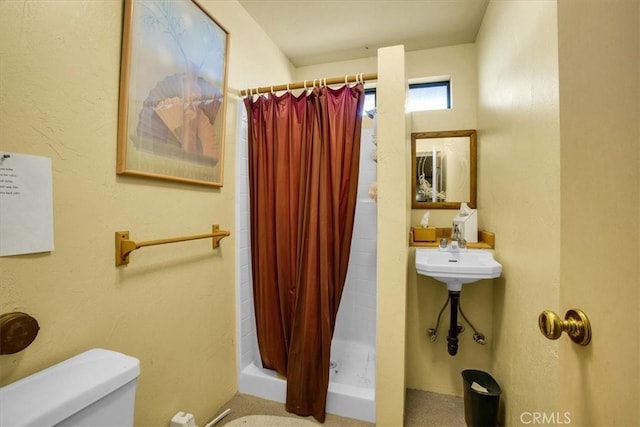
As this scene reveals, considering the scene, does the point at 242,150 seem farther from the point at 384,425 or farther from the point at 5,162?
the point at 384,425

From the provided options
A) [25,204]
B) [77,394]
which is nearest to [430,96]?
[25,204]

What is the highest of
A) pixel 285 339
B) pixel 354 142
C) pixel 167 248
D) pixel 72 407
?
pixel 354 142

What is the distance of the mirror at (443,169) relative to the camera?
2.05m

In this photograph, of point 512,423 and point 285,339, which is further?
point 285,339

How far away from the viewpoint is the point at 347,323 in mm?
2314

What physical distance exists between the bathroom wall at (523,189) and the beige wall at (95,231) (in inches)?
58.4

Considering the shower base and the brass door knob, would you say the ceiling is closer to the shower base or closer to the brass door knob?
the brass door knob

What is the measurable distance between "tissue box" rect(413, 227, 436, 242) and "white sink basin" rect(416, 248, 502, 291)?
10cm

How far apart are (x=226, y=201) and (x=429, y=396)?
5.85ft

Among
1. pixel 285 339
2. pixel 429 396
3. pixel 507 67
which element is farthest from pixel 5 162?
pixel 429 396

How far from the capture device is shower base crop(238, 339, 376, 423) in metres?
1.53

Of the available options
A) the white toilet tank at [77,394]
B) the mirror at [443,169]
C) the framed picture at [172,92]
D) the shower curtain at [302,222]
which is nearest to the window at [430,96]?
the mirror at [443,169]

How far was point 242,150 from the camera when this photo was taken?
178cm

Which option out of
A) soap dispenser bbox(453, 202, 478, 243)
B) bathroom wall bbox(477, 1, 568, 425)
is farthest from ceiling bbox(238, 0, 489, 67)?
soap dispenser bbox(453, 202, 478, 243)
